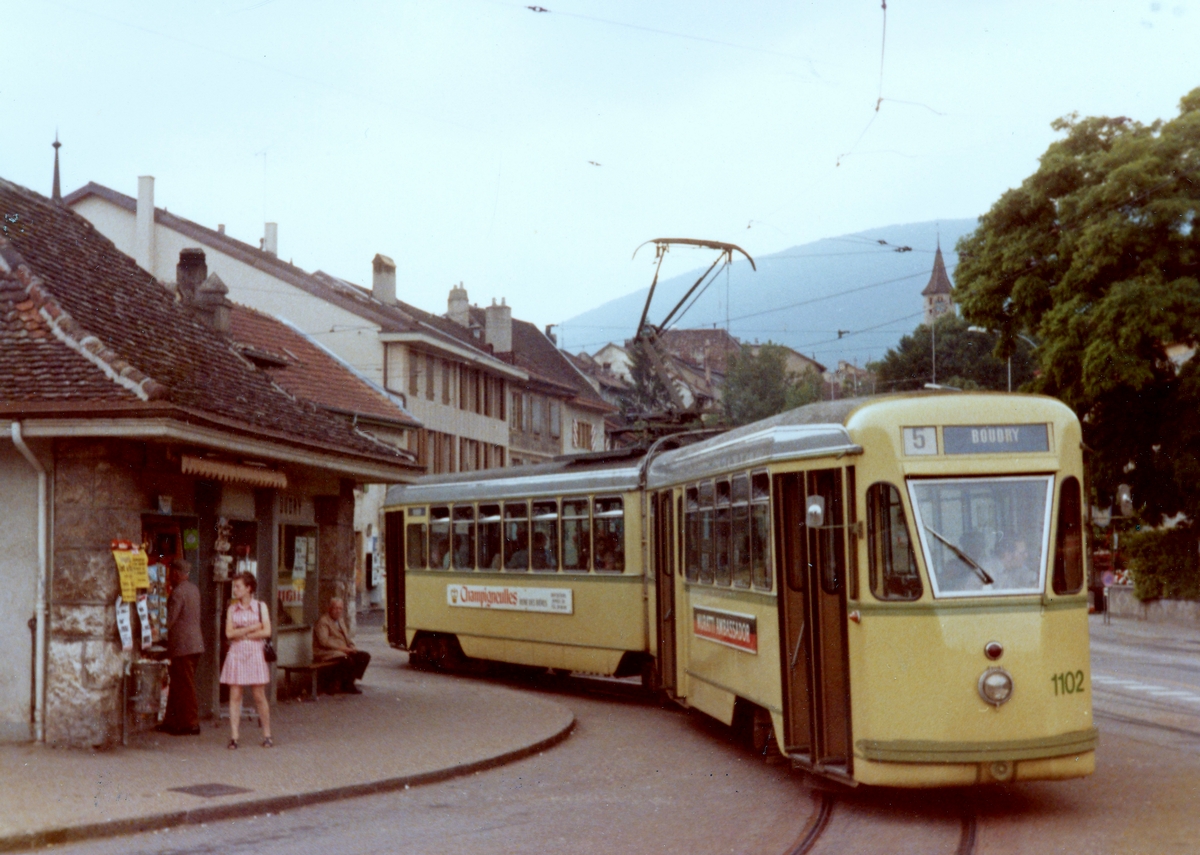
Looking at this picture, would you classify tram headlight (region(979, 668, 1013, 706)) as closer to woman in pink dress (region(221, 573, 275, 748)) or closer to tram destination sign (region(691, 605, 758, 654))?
tram destination sign (region(691, 605, 758, 654))

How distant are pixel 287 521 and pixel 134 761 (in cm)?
587

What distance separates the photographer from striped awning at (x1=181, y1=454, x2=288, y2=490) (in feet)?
48.0

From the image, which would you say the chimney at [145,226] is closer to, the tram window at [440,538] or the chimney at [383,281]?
the chimney at [383,281]

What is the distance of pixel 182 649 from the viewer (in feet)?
48.8

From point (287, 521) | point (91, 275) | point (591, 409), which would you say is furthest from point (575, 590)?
point (591, 409)

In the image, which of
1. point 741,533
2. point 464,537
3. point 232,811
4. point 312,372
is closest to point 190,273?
point 464,537

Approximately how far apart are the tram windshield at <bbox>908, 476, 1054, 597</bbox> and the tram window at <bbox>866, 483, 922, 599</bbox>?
0.11 meters

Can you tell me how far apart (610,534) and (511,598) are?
9.66 feet

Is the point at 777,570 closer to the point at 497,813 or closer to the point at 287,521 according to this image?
the point at 497,813

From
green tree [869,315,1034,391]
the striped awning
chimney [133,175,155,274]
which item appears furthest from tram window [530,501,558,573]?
green tree [869,315,1034,391]

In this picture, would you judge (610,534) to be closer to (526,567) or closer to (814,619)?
(526,567)

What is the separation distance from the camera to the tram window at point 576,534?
64.8 ft

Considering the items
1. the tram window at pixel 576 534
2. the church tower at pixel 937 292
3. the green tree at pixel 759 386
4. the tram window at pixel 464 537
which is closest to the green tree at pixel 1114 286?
the tram window at pixel 464 537

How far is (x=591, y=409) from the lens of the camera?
75062 millimetres
